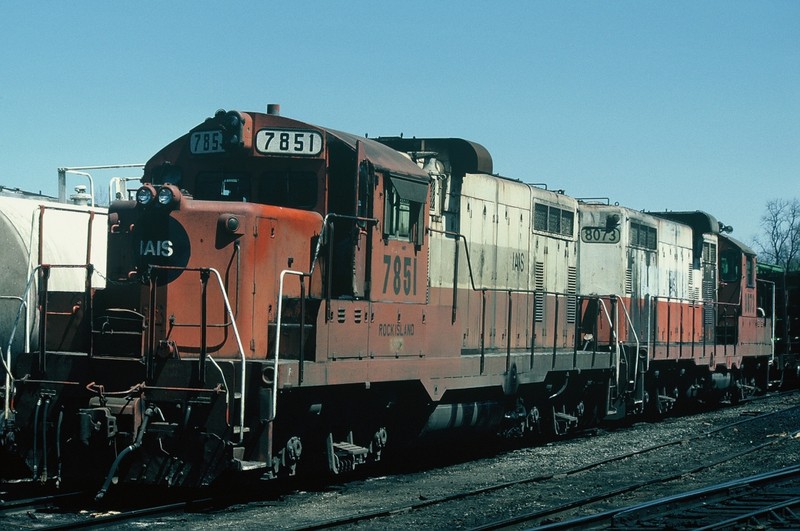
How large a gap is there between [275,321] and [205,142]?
6.54ft

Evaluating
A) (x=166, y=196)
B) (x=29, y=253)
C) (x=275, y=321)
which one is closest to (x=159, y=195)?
(x=166, y=196)

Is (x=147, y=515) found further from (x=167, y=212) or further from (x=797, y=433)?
(x=797, y=433)

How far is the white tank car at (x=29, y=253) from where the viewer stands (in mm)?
12539

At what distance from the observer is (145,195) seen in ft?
32.3

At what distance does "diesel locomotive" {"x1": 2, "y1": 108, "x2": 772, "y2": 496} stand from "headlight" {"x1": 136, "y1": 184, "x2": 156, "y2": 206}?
0.01 meters

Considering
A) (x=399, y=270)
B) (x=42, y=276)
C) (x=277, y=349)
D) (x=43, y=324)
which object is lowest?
(x=277, y=349)

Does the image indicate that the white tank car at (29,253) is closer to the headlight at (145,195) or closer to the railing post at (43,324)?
the railing post at (43,324)

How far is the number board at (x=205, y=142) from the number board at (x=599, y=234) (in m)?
8.90

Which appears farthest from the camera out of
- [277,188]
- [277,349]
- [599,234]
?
[599,234]

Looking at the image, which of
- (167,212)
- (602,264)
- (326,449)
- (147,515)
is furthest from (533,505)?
(602,264)

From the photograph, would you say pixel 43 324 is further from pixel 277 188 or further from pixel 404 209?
pixel 404 209

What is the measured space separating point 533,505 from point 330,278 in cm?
302

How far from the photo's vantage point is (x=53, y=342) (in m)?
10.5

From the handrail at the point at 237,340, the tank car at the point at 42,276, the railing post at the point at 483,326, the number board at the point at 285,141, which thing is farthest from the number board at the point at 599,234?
the handrail at the point at 237,340
